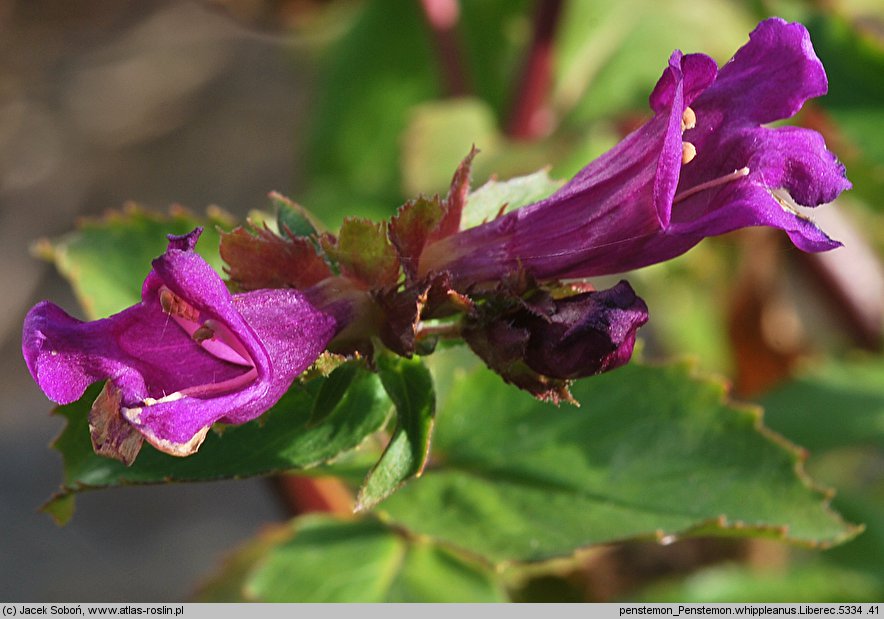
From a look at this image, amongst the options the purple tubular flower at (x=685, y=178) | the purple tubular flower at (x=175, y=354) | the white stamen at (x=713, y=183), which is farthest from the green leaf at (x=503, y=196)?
the purple tubular flower at (x=175, y=354)

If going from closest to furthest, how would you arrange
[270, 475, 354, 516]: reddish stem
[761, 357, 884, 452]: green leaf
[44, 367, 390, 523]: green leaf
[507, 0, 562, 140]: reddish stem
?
[44, 367, 390, 523]: green leaf
[270, 475, 354, 516]: reddish stem
[761, 357, 884, 452]: green leaf
[507, 0, 562, 140]: reddish stem

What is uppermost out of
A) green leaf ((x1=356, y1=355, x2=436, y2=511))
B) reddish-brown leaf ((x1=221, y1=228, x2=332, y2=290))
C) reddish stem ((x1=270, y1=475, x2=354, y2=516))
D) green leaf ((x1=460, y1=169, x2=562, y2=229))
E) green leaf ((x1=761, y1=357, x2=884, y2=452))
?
reddish-brown leaf ((x1=221, y1=228, x2=332, y2=290))

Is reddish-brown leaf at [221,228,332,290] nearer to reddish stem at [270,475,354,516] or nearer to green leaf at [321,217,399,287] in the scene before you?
green leaf at [321,217,399,287]

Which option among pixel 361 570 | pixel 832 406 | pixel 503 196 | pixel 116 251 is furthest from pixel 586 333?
pixel 832 406

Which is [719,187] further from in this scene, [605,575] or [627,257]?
[605,575]

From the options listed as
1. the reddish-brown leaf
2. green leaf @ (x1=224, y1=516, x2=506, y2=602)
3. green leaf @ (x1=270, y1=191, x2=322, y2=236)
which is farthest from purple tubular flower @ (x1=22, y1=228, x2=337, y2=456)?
green leaf @ (x1=224, y1=516, x2=506, y2=602)

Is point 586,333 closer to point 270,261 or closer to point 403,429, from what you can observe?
point 403,429
